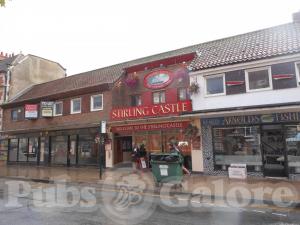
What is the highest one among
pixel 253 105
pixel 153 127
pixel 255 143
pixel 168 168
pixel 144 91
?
pixel 144 91

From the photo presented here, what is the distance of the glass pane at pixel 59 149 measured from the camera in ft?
70.9

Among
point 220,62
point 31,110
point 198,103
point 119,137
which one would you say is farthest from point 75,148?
point 220,62

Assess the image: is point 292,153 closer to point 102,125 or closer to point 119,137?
point 102,125

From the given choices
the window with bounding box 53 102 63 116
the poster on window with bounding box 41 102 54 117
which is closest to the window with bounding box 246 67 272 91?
the window with bounding box 53 102 63 116

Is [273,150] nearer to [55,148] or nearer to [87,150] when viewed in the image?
[87,150]

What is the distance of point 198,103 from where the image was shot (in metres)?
14.8

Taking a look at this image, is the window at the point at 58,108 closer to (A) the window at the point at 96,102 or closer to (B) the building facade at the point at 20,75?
(A) the window at the point at 96,102

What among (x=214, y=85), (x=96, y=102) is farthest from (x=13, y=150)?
(x=214, y=85)

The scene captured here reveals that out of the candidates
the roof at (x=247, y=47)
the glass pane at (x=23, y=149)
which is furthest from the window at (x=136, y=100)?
the glass pane at (x=23, y=149)

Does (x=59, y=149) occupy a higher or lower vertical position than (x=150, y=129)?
lower

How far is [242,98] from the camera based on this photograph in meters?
13.5

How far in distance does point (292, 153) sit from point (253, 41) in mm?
6865

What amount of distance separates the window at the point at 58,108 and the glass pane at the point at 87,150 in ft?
10.3

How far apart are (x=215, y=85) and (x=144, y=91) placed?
5.85 m
